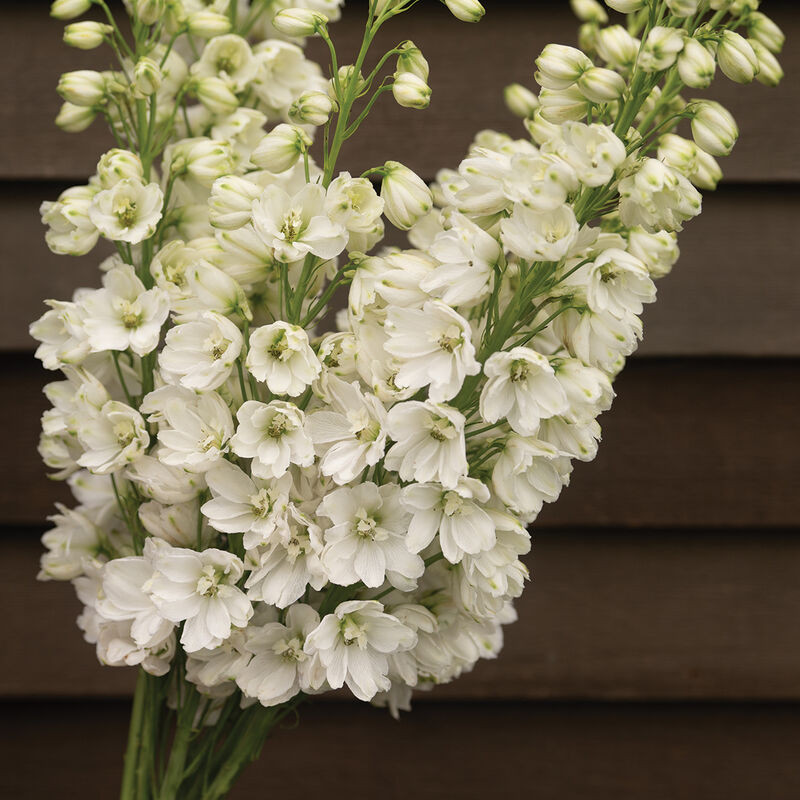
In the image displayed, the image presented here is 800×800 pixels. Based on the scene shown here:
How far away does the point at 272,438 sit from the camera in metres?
0.51

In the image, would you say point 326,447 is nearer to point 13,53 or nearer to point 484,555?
point 484,555

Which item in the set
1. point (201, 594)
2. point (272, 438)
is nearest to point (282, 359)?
point (272, 438)

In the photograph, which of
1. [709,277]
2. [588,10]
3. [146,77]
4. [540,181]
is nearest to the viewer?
[540,181]

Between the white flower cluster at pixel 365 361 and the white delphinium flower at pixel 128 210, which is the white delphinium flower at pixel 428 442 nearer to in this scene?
the white flower cluster at pixel 365 361

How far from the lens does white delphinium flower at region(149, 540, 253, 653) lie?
512 mm

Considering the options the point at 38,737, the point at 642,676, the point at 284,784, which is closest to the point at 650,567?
the point at 642,676

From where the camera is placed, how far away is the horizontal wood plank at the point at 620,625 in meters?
0.94

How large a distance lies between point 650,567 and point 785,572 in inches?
5.7

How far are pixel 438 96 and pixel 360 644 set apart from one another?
2.10 ft

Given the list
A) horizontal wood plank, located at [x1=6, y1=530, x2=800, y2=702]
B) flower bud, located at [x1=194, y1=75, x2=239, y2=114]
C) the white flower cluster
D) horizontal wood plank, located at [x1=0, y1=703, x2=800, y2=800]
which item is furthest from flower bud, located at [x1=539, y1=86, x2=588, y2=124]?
horizontal wood plank, located at [x1=0, y1=703, x2=800, y2=800]

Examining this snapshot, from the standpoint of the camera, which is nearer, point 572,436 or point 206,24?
point 572,436

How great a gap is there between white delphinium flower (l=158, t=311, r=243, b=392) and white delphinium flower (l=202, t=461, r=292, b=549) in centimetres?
5

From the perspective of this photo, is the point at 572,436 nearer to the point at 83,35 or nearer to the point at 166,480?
the point at 166,480

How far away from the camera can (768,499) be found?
0.94m
